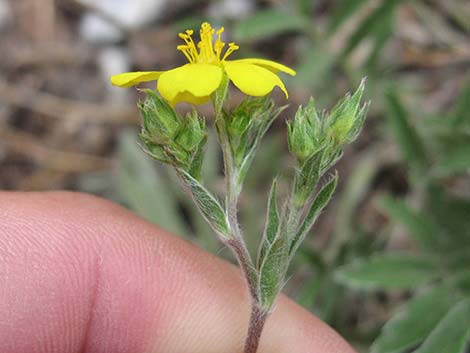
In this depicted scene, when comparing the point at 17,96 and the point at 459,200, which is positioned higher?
the point at 17,96

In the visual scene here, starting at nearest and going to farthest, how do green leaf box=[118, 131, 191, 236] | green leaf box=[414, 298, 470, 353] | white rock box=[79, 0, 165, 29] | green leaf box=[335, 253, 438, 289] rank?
green leaf box=[414, 298, 470, 353] < green leaf box=[335, 253, 438, 289] < green leaf box=[118, 131, 191, 236] < white rock box=[79, 0, 165, 29]

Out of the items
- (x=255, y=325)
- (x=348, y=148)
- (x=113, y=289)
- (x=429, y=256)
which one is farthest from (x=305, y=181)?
(x=348, y=148)

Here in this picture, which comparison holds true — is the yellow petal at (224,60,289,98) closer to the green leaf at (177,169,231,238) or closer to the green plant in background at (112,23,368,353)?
the green plant in background at (112,23,368,353)

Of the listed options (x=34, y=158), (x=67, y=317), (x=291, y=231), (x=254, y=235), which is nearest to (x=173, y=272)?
(x=67, y=317)

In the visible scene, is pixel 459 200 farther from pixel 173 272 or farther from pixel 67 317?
pixel 67 317

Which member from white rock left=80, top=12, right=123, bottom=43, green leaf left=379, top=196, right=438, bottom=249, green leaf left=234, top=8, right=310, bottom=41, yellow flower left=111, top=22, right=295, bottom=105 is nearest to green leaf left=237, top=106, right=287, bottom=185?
yellow flower left=111, top=22, right=295, bottom=105

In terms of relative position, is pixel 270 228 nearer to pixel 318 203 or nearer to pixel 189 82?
pixel 318 203

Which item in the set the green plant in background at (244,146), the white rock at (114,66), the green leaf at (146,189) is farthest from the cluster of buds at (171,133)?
the white rock at (114,66)
